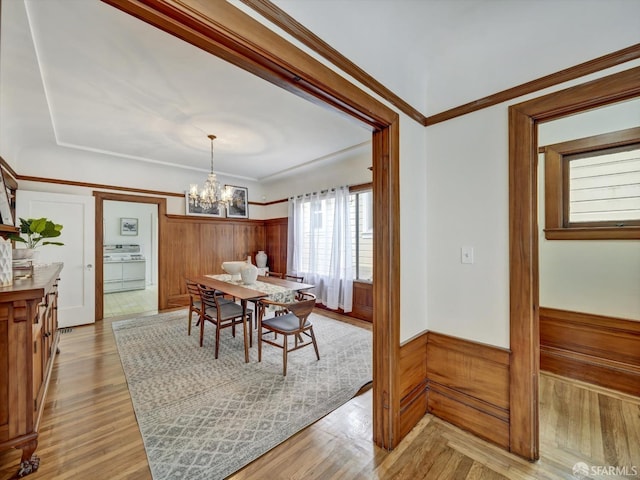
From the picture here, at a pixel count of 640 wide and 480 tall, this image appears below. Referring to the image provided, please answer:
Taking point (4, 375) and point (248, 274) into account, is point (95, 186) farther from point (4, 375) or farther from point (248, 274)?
point (4, 375)

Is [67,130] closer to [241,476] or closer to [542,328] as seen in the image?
[241,476]

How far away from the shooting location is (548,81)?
1.57 metres

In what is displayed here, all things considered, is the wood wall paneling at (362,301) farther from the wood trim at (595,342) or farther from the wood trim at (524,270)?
the wood trim at (524,270)

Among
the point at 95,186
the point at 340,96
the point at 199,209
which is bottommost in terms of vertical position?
the point at 199,209

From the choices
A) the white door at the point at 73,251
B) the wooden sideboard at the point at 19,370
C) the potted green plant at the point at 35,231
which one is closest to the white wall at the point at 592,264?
the wooden sideboard at the point at 19,370

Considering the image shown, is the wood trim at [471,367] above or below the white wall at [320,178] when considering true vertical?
below

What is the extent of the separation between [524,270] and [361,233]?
10.2 feet

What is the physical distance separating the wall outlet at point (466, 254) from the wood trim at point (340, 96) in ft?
1.57

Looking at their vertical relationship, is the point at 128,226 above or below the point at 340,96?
below

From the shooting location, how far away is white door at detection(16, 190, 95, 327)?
155 inches

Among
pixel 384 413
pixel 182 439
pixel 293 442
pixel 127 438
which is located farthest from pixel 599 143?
pixel 127 438

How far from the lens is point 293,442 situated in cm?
181

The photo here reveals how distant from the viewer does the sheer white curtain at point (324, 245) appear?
465 cm

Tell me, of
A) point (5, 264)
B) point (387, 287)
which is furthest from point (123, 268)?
point (387, 287)
